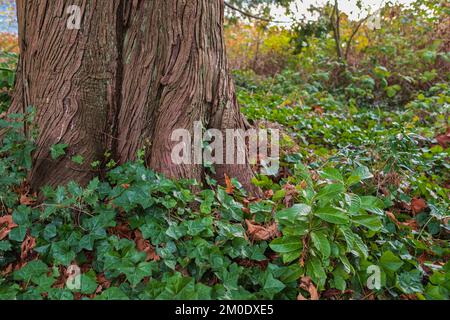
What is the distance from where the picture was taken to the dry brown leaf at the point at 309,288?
7.33 feet

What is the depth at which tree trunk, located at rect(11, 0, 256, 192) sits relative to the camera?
2.85 m

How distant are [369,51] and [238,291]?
275 inches

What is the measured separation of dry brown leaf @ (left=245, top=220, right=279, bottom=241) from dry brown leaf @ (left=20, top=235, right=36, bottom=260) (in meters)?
1.32

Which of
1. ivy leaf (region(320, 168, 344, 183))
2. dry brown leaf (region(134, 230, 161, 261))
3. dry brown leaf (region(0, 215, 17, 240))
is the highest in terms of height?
ivy leaf (region(320, 168, 344, 183))

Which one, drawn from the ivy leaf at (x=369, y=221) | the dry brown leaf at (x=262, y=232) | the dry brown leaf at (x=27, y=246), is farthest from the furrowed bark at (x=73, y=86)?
the ivy leaf at (x=369, y=221)

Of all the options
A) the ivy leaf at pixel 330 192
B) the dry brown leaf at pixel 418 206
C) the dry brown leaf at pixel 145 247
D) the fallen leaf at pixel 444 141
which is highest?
the fallen leaf at pixel 444 141

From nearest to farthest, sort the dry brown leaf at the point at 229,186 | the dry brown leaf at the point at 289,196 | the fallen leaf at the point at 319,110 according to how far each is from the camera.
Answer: the dry brown leaf at the point at 289,196, the dry brown leaf at the point at 229,186, the fallen leaf at the point at 319,110

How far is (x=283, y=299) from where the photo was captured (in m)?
2.25

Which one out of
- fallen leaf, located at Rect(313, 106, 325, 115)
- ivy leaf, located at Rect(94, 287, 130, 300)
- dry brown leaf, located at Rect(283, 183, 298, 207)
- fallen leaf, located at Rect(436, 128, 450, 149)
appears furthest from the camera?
fallen leaf, located at Rect(313, 106, 325, 115)

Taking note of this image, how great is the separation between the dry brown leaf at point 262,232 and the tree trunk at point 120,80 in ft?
1.93

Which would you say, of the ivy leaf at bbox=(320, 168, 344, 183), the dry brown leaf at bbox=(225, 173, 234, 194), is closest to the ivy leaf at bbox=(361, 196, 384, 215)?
the ivy leaf at bbox=(320, 168, 344, 183)

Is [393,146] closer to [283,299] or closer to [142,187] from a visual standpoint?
[283,299]

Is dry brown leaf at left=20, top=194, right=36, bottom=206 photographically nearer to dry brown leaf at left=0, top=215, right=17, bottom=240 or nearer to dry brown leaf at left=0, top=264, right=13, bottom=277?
dry brown leaf at left=0, top=215, right=17, bottom=240

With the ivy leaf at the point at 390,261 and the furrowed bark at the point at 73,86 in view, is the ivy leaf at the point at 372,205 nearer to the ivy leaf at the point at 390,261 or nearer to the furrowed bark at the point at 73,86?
the ivy leaf at the point at 390,261
